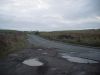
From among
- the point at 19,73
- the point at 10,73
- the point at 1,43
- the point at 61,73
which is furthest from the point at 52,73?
the point at 1,43

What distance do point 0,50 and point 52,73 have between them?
367 inches

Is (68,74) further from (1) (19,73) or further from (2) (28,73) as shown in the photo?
(1) (19,73)

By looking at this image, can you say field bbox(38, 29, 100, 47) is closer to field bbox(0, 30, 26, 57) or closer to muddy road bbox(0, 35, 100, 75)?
field bbox(0, 30, 26, 57)

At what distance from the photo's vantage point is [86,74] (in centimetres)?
721

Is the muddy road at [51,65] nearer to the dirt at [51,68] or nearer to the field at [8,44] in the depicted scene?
the dirt at [51,68]

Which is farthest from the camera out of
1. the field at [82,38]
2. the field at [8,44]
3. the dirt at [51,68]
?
the field at [82,38]

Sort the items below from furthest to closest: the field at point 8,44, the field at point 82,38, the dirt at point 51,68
A: 1. the field at point 82,38
2. the field at point 8,44
3. the dirt at point 51,68

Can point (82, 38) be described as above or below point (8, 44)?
below

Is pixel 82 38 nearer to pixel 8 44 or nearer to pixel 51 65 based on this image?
pixel 8 44

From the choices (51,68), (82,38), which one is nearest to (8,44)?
(51,68)

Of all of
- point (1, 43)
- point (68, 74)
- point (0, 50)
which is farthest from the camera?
point (1, 43)

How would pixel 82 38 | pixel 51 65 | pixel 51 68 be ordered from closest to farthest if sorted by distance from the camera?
pixel 51 68
pixel 51 65
pixel 82 38

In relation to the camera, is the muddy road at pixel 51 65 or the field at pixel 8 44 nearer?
the muddy road at pixel 51 65

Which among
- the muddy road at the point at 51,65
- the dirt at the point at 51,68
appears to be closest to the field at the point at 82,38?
the muddy road at the point at 51,65
